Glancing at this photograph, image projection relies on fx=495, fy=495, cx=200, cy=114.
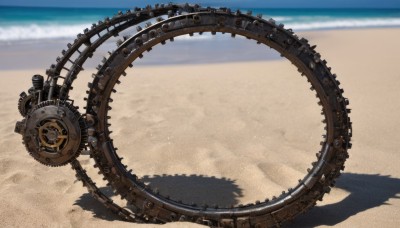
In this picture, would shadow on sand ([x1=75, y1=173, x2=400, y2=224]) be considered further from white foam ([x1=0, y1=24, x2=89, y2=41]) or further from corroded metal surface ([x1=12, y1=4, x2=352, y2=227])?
white foam ([x1=0, y1=24, x2=89, y2=41])

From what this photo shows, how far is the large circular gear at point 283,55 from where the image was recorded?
11.1 ft

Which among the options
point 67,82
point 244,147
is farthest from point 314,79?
point 244,147

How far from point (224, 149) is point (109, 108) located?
242cm

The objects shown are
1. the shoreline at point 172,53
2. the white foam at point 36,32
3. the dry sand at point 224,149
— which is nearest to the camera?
the dry sand at point 224,149

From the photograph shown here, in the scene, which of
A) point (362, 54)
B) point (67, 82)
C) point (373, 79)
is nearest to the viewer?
point (67, 82)

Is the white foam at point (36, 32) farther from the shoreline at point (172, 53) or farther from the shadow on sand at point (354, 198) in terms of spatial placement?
the shadow on sand at point (354, 198)

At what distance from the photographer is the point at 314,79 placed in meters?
3.44

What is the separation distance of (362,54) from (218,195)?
1104 cm

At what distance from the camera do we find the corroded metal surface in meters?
3.39

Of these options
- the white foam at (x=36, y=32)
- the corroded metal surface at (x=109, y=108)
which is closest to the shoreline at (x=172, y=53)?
the white foam at (x=36, y=32)

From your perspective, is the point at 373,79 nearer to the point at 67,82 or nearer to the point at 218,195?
the point at 218,195

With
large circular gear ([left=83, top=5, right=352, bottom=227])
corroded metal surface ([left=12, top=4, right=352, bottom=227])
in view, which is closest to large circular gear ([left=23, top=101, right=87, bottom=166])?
corroded metal surface ([left=12, top=4, right=352, bottom=227])

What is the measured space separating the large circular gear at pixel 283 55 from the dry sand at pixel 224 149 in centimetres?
27

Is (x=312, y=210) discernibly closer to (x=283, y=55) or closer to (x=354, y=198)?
(x=354, y=198)
